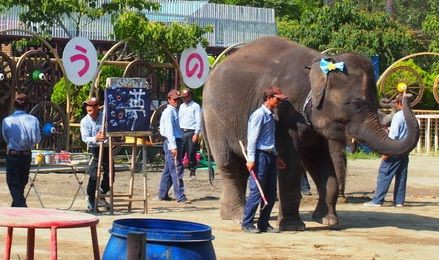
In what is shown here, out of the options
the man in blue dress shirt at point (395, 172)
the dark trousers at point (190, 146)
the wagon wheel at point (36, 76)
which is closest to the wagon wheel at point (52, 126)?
the wagon wheel at point (36, 76)

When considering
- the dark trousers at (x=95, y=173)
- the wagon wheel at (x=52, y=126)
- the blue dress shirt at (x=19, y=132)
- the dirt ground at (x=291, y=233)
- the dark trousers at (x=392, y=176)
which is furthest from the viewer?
the wagon wheel at (x=52, y=126)

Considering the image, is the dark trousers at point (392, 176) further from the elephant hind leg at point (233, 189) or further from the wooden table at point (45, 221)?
the wooden table at point (45, 221)

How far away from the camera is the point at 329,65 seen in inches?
553

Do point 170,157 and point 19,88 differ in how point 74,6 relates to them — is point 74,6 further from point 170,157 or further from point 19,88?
point 170,157

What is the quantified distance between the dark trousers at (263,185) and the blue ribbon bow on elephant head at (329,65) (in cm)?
135

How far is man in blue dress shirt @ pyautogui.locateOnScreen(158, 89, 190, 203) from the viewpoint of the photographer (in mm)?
17438

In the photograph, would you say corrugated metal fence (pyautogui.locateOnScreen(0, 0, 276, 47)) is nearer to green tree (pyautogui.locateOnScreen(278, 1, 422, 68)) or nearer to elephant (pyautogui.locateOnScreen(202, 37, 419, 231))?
green tree (pyautogui.locateOnScreen(278, 1, 422, 68))

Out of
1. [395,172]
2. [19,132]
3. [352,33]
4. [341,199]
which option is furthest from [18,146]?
[352,33]

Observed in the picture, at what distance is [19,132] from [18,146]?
0.19m

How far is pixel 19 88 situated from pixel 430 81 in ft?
61.5

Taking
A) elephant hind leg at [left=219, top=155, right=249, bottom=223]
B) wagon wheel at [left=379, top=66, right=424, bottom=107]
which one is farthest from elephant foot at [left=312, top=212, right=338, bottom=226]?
wagon wheel at [left=379, top=66, right=424, bottom=107]

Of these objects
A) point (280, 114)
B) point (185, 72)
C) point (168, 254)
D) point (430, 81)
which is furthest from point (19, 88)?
point (430, 81)

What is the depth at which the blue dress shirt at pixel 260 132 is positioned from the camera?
13.5 m

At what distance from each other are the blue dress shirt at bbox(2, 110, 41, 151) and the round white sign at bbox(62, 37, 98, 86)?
26.7ft
